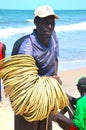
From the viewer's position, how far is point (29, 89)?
317 centimetres

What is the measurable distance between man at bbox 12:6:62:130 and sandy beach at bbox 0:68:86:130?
2100 mm

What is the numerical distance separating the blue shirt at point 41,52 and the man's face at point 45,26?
0.09 metres

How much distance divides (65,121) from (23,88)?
0.78m

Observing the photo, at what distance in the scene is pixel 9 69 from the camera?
328 cm

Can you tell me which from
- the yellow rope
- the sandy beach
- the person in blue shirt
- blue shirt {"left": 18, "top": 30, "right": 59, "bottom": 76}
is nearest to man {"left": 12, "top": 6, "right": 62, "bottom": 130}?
blue shirt {"left": 18, "top": 30, "right": 59, "bottom": 76}

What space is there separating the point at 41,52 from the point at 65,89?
5.24 meters

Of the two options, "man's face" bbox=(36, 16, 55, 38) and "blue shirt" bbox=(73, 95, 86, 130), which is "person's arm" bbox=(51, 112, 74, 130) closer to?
"blue shirt" bbox=(73, 95, 86, 130)

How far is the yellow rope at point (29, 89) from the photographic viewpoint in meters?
3.16

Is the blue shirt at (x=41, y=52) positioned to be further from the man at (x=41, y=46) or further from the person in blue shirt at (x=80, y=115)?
the person in blue shirt at (x=80, y=115)

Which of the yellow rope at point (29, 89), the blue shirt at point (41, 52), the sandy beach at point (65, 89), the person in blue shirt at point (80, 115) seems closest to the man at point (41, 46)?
the blue shirt at point (41, 52)

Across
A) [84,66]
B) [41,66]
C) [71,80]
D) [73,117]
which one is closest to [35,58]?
[41,66]

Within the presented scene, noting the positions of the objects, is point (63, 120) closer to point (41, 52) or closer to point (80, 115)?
point (80, 115)

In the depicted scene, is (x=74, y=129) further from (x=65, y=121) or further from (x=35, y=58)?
(x=35, y=58)

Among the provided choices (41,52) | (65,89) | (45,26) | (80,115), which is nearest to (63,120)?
(80,115)
